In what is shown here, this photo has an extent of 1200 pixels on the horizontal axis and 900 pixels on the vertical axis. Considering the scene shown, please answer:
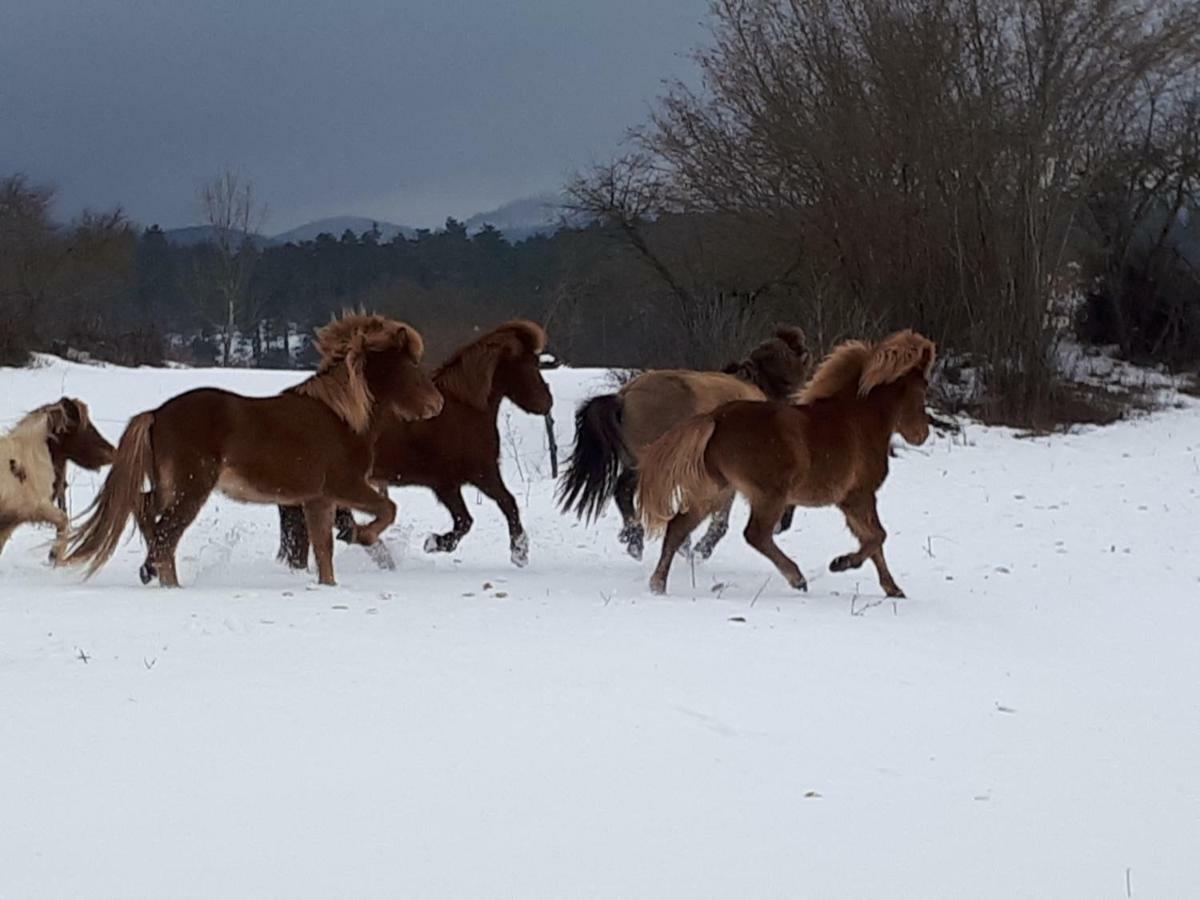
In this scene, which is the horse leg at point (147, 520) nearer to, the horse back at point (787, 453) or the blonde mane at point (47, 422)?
the blonde mane at point (47, 422)

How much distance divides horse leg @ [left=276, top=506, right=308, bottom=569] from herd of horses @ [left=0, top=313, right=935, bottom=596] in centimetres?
1

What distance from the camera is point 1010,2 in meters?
21.3

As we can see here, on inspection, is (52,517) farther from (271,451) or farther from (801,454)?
(801,454)

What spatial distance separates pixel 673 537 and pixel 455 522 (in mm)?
1718

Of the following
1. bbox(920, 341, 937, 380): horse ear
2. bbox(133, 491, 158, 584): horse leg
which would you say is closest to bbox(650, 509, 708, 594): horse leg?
bbox(920, 341, 937, 380): horse ear

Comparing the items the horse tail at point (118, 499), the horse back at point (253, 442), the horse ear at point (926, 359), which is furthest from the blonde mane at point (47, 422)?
the horse ear at point (926, 359)

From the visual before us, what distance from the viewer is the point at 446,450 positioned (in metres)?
8.65

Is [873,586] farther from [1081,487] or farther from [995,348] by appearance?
[995,348]

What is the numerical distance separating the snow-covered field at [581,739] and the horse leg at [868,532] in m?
0.23

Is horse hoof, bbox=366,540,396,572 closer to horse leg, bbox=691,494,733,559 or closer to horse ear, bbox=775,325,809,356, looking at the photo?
horse leg, bbox=691,494,733,559

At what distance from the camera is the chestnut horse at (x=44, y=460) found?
7.87 meters

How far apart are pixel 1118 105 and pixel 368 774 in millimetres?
22646

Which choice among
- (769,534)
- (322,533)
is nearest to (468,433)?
(322,533)

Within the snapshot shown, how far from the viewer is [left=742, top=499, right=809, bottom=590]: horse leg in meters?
7.50
